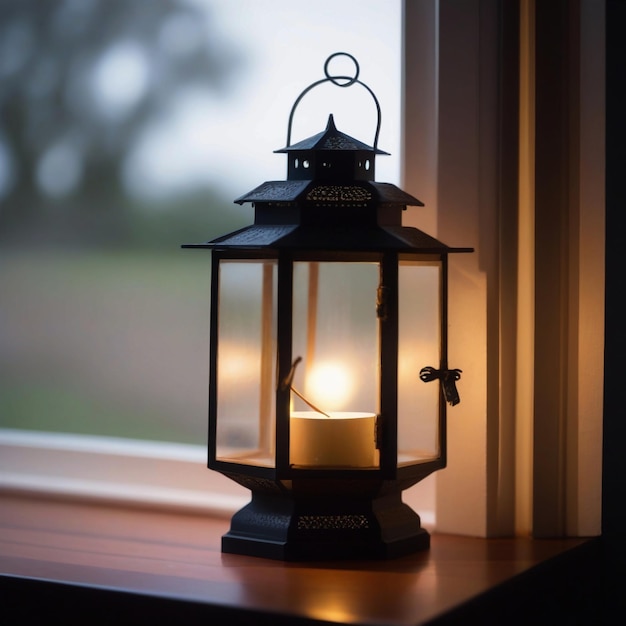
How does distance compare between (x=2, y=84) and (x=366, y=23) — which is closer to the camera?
(x=366, y=23)

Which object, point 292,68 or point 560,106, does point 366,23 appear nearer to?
point 292,68

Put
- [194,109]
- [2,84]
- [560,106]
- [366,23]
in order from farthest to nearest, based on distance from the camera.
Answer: [2,84]
[194,109]
[366,23]
[560,106]

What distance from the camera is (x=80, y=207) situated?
206 centimetres

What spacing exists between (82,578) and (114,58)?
106 centimetres

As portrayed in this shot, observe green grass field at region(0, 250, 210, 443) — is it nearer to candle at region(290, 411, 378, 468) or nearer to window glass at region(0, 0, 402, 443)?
window glass at region(0, 0, 402, 443)

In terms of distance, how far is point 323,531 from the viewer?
1420 millimetres

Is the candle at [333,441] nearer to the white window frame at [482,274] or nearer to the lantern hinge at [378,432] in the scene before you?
the lantern hinge at [378,432]

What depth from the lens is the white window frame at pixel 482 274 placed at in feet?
5.07

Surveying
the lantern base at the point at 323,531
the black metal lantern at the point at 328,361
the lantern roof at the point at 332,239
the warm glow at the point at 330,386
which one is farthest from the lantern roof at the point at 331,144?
the lantern base at the point at 323,531

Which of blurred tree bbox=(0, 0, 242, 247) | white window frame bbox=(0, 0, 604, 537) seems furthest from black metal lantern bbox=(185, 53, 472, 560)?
blurred tree bbox=(0, 0, 242, 247)

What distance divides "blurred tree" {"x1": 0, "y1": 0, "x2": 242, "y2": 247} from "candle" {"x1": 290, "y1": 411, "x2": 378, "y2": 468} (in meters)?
0.77

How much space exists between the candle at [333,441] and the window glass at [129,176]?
59 centimetres

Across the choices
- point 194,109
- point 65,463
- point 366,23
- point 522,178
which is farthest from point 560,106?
point 65,463

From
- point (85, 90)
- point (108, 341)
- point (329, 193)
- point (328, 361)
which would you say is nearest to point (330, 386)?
point (328, 361)
